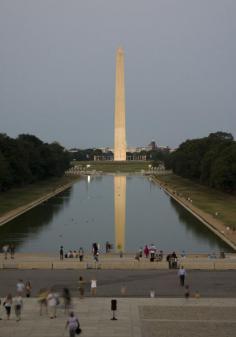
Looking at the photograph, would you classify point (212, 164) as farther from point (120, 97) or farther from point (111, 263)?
point (120, 97)

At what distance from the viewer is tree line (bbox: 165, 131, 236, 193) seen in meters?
56.9

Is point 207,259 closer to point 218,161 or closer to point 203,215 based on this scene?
point 203,215

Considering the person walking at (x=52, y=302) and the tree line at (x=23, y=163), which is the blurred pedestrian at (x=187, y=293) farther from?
the tree line at (x=23, y=163)

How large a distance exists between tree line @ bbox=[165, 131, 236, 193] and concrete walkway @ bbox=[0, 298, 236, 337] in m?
41.5

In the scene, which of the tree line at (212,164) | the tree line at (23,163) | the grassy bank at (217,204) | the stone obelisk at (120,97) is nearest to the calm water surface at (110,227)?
the grassy bank at (217,204)

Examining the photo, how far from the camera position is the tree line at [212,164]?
187 ft

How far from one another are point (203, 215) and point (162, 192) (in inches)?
1013

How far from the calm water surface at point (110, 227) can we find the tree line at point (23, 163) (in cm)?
729

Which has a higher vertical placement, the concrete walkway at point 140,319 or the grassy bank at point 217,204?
the grassy bank at point 217,204

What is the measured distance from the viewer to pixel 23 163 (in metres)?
66.9

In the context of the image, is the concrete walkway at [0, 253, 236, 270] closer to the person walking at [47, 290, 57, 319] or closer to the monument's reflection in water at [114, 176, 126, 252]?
the monument's reflection in water at [114, 176, 126, 252]

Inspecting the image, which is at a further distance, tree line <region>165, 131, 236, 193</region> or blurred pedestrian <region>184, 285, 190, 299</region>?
tree line <region>165, 131, 236, 193</region>

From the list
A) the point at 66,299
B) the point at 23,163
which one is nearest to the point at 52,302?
the point at 66,299

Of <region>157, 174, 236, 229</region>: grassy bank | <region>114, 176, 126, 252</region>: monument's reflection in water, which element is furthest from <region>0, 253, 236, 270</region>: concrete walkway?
<region>157, 174, 236, 229</region>: grassy bank
